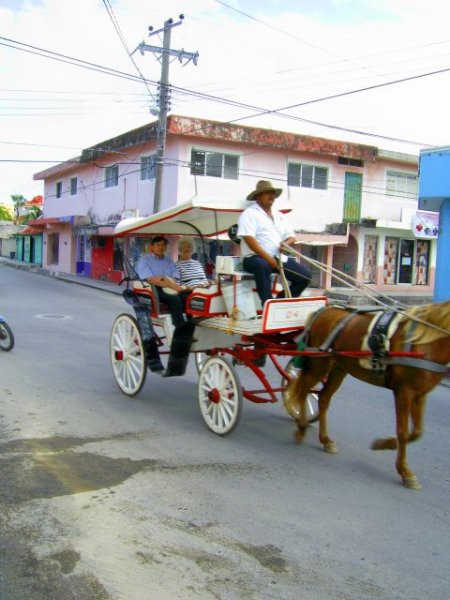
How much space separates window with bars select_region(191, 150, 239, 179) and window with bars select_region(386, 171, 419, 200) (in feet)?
26.3

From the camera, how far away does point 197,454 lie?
535cm

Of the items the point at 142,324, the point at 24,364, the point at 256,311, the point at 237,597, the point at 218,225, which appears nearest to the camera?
the point at 237,597

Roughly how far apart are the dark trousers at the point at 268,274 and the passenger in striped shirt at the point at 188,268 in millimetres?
1381

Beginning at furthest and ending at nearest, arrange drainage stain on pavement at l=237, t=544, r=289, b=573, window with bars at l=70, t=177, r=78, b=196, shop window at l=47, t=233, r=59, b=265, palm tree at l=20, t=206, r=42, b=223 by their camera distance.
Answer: palm tree at l=20, t=206, r=42, b=223 → shop window at l=47, t=233, r=59, b=265 → window with bars at l=70, t=177, r=78, b=196 → drainage stain on pavement at l=237, t=544, r=289, b=573

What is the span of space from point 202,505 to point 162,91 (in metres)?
19.3

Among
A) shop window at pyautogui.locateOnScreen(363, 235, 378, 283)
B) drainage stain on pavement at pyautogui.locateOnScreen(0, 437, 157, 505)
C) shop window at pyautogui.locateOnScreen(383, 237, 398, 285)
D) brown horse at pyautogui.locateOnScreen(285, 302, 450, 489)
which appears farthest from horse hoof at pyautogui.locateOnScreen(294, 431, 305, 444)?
shop window at pyautogui.locateOnScreen(383, 237, 398, 285)

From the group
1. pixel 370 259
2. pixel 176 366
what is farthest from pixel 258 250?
pixel 370 259

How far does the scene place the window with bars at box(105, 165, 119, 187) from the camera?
28391 millimetres

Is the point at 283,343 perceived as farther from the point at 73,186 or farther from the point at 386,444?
the point at 73,186

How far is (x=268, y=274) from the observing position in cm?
591

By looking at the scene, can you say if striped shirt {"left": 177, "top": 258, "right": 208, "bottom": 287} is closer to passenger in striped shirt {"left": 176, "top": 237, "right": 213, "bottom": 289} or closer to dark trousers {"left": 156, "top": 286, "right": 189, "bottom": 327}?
passenger in striped shirt {"left": 176, "top": 237, "right": 213, "bottom": 289}

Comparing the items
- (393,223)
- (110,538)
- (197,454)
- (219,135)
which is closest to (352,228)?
(393,223)

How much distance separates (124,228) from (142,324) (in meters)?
1.24

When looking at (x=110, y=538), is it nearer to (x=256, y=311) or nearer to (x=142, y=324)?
(x=256, y=311)
